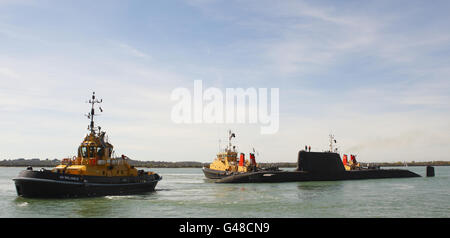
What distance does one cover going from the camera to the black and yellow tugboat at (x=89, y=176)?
27.6m

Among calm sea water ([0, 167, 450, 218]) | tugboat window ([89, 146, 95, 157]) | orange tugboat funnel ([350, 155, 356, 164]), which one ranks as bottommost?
calm sea water ([0, 167, 450, 218])

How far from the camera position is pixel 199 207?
2564 centimetres

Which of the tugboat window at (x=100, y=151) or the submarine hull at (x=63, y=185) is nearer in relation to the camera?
the submarine hull at (x=63, y=185)

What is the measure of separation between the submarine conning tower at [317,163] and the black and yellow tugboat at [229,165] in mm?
6625

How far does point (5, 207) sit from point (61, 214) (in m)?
6.52

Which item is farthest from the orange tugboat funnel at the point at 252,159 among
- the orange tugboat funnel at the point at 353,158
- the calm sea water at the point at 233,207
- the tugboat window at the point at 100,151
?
the tugboat window at the point at 100,151

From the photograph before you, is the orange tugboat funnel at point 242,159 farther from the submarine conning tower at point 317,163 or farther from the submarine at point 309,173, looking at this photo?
the submarine conning tower at point 317,163

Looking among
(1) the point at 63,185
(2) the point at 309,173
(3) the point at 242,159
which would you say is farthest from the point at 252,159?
(1) the point at 63,185

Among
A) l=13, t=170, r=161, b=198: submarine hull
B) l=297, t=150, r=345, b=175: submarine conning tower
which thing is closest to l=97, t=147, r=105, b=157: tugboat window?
l=13, t=170, r=161, b=198: submarine hull

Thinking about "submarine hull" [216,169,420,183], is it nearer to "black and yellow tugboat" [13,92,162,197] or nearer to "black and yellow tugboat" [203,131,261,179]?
"black and yellow tugboat" [203,131,261,179]

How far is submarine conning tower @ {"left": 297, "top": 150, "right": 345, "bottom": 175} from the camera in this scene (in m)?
52.2

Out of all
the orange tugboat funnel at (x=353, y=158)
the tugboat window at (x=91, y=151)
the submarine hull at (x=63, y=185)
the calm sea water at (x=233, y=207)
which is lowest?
the calm sea water at (x=233, y=207)

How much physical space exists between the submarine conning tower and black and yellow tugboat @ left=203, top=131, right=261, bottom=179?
6.62 metres
